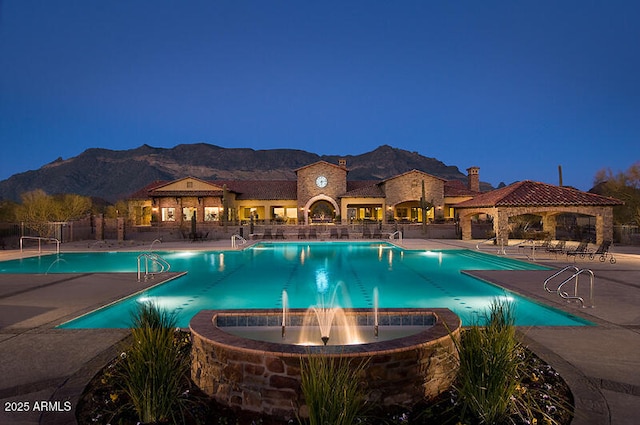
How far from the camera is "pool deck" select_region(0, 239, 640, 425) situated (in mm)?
3766

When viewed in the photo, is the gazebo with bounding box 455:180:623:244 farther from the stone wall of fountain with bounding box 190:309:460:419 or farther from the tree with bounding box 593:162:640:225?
the stone wall of fountain with bounding box 190:309:460:419

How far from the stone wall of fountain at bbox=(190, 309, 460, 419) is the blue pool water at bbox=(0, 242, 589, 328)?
2.05 m

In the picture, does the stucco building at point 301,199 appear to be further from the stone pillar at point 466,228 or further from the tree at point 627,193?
the tree at point 627,193

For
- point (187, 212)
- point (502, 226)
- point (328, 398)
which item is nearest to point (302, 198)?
point (187, 212)

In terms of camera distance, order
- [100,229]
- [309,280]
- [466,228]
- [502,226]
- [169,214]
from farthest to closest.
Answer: [169,214], [466,228], [100,229], [502,226], [309,280]

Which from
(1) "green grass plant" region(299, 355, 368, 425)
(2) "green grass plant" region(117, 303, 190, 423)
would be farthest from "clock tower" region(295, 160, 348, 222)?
(1) "green grass plant" region(299, 355, 368, 425)

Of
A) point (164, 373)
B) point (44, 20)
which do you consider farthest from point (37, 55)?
point (164, 373)

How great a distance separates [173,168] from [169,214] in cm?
8934

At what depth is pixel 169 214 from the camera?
3559 centimetres

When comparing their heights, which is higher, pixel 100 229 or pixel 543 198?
pixel 543 198

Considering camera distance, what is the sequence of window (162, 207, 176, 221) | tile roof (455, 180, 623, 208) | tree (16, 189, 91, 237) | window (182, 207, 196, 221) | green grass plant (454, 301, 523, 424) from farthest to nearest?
window (182, 207, 196, 221) < window (162, 207, 176, 221) < tree (16, 189, 91, 237) < tile roof (455, 180, 623, 208) < green grass plant (454, 301, 523, 424)

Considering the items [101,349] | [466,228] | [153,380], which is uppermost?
[466,228]

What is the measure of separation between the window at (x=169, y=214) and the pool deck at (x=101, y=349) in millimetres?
26086

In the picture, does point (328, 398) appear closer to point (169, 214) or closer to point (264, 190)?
point (169, 214)
